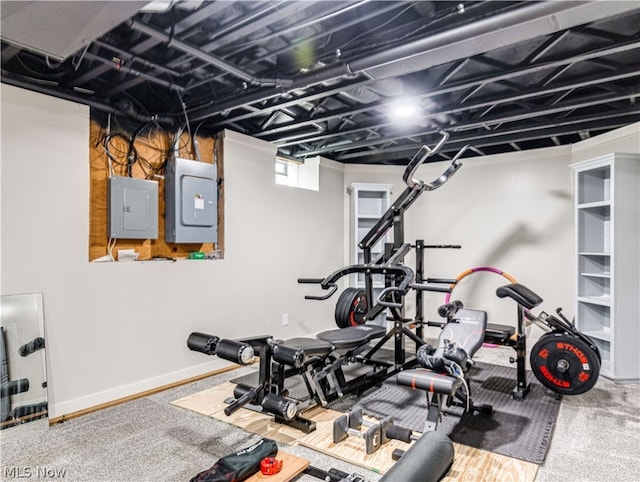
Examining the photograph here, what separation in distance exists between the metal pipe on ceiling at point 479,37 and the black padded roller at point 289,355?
1.95 m

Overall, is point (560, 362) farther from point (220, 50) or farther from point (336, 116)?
point (220, 50)

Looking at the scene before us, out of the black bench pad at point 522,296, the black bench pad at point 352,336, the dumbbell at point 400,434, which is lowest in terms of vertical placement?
the dumbbell at point 400,434

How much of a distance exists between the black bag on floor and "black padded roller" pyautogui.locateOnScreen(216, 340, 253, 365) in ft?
1.72

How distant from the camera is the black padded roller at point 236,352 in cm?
255

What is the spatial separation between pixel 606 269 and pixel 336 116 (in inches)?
136

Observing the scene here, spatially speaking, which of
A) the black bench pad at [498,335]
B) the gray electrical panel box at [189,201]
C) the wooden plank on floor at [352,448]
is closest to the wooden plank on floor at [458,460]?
the wooden plank on floor at [352,448]

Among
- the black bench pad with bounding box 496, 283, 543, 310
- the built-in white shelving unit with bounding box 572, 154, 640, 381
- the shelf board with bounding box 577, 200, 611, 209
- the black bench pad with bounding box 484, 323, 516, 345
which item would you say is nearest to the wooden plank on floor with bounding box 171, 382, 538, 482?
the black bench pad with bounding box 484, 323, 516, 345

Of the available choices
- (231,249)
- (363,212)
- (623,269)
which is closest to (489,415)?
(623,269)

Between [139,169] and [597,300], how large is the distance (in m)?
4.82

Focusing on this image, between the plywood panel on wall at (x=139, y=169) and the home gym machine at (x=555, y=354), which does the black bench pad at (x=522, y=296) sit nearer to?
the home gym machine at (x=555, y=354)

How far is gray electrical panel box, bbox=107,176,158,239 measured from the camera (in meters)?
3.45

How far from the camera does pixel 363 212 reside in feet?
20.3

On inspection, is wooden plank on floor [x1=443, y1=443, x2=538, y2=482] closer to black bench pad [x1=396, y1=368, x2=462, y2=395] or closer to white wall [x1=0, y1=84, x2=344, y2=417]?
black bench pad [x1=396, y1=368, x2=462, y2=395]

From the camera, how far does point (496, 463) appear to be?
2.41 m
